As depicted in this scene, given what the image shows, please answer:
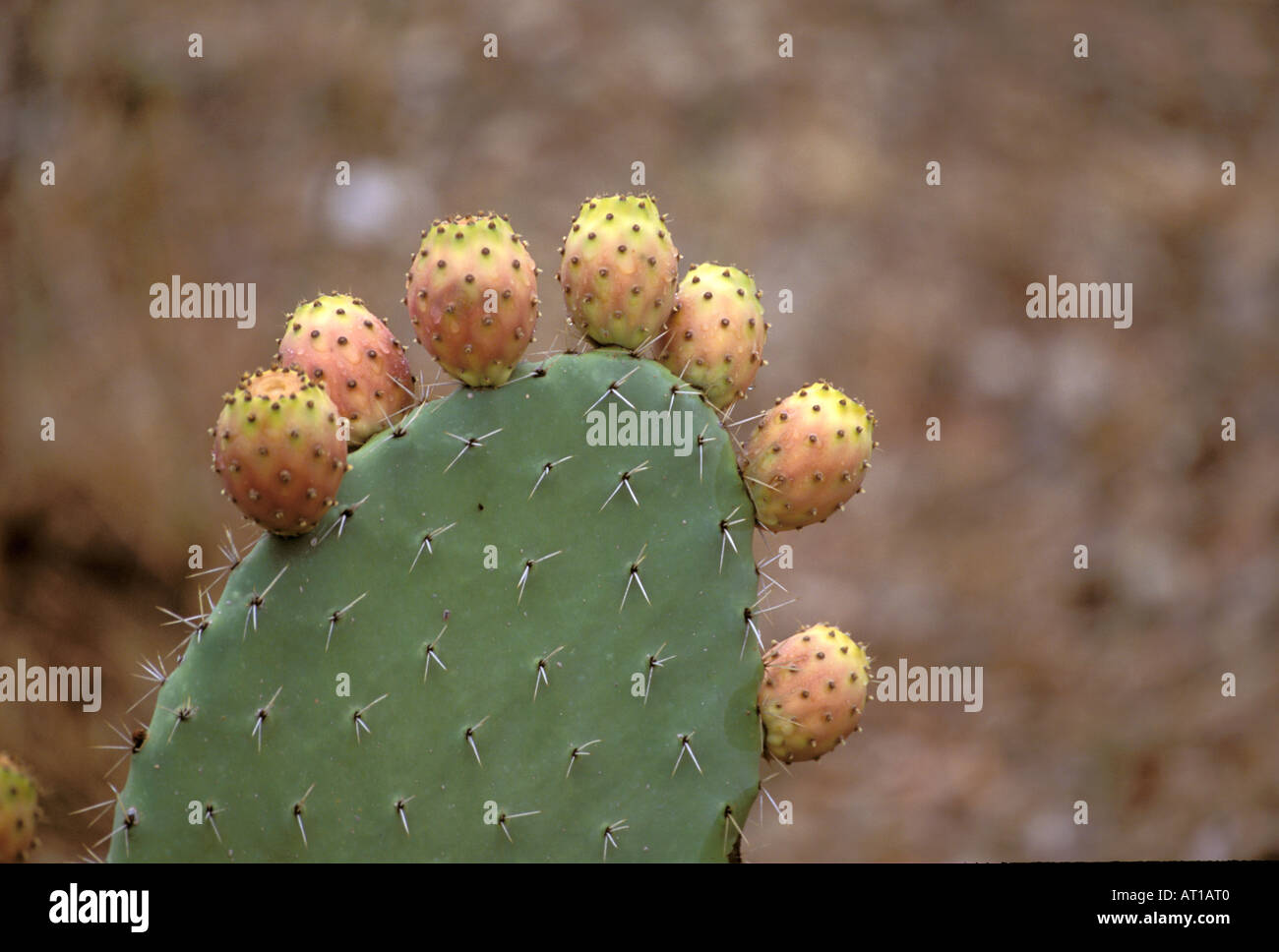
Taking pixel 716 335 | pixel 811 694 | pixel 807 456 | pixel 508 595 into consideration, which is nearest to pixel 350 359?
pixel 508 595

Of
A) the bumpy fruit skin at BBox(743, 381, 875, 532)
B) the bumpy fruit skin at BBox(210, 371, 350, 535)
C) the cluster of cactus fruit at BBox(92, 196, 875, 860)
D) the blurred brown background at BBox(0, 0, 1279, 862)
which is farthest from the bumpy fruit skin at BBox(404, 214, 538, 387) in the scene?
the blurred brown background at BBox(0, 0, 1279, 862)

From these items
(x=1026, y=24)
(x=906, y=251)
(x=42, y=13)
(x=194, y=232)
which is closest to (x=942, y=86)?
(x=1026, y=24)

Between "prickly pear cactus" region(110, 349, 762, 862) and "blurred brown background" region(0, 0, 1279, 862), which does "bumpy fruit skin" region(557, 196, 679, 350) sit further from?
"blurred brown background" region(0, 0, 1279, 862)

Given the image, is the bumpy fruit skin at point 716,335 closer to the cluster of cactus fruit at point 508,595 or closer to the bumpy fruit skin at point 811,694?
the cluster of cactus fruit at point 508,595

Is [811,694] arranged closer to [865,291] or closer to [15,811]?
[15,811]


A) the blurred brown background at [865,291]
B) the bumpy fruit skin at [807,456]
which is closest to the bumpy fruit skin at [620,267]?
the bumpy fruit skin at [807,456]
